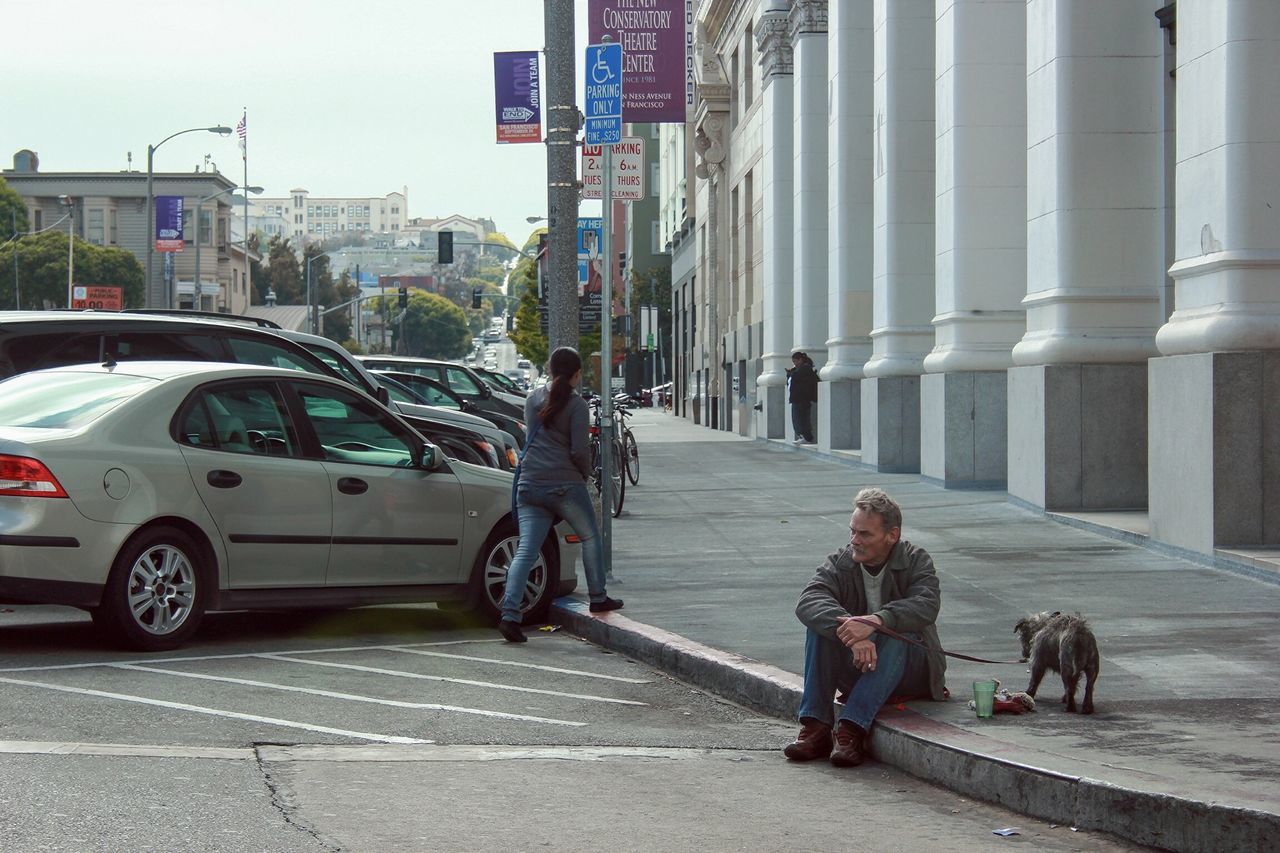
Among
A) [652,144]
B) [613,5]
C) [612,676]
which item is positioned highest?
[652,144]

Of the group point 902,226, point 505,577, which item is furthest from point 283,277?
point 505,577

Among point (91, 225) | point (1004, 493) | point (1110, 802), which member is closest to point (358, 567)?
point (1110, 802)

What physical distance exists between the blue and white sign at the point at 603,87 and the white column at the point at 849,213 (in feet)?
46.9

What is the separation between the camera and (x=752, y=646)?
9453 mm

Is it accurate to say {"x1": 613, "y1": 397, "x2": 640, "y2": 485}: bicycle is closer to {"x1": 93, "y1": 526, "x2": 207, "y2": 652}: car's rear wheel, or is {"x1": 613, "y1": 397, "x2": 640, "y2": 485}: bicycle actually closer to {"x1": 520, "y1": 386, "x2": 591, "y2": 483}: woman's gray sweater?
{"x1": 520, "y1": 386, "x2": 591, "y2": 483}: woman's gray sweater

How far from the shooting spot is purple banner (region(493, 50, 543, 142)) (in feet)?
79.0

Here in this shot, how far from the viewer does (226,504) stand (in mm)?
9797

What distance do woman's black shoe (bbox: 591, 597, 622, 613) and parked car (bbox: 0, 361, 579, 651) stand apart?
57 cm

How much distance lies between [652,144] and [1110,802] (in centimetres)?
10529

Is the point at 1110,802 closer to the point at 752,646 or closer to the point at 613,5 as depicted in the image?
the point at 752,646

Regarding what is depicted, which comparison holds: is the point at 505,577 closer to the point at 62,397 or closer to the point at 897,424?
the point at 62,397

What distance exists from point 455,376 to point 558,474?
58.1 ft

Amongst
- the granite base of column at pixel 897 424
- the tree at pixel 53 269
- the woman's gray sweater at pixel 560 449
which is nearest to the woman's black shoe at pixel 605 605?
the woman's gray sweater at pixel 560 449

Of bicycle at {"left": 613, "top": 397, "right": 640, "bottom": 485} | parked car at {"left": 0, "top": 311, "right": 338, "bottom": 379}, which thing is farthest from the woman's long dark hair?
bicycle at {"left": 613, "top": 397, "right": 640, "bottom": 485}
